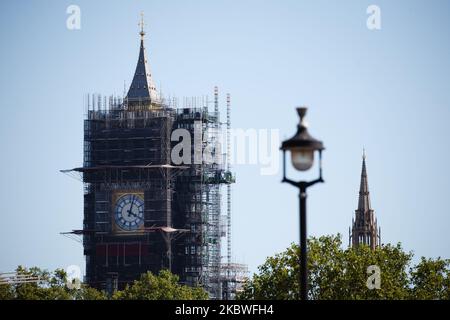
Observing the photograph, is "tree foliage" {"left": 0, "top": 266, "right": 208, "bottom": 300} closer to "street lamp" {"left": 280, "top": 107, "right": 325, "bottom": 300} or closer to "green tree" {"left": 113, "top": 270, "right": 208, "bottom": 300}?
"green tree" {"left": 113, "top": 270, "right": 208, "bottom": 300}

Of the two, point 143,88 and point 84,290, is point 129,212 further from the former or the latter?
point 84,290

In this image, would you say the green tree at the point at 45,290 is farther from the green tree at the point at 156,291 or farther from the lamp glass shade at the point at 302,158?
the lamp glass shade at the point at 302,158

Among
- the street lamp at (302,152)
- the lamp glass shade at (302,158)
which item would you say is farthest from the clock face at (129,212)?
the lamp glass shade at (302,158)

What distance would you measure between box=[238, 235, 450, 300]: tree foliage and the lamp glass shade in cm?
8275

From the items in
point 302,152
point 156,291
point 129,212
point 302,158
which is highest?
point 302,152

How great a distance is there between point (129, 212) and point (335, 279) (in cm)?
Result: 6233

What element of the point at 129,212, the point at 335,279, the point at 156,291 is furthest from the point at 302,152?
the point at 129,212

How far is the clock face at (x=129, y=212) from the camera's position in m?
186

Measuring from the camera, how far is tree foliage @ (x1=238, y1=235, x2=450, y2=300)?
126375 mm

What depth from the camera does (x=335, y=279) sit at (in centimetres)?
12781

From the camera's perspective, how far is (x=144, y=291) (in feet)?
511

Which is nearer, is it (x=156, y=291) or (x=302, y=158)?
(x=302, y=158)
